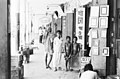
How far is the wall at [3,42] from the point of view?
239 centimetres

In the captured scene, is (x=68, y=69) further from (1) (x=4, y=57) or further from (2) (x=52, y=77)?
(1) (x=4, y=57)

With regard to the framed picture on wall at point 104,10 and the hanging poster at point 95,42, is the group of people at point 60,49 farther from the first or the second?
the framed picture on wall at point 104,10

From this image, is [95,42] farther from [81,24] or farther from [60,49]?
[81,24]

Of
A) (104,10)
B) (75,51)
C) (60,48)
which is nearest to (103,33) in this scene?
(104,10)

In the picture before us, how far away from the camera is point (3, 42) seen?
2.48 meters

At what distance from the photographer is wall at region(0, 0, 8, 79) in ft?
7.86

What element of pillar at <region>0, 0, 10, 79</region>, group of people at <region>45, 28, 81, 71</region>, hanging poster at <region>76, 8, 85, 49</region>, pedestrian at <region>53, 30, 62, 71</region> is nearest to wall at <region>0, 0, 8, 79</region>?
pillar at <region>0, 0, 10, 79</region>

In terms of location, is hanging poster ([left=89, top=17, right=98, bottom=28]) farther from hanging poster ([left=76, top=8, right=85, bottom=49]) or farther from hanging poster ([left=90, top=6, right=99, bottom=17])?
hanging poster ([left=76, top=8, right=85, bottom=49])

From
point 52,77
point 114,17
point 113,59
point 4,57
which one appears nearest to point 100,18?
point 114,17

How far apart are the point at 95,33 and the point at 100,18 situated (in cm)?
39

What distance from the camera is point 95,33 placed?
6324mm

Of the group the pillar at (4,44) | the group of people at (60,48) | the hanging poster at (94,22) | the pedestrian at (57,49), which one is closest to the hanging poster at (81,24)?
the group of people at (60,48)

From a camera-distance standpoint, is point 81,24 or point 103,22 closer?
point 103,22

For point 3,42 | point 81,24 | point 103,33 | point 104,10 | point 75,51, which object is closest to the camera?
point 3,42
